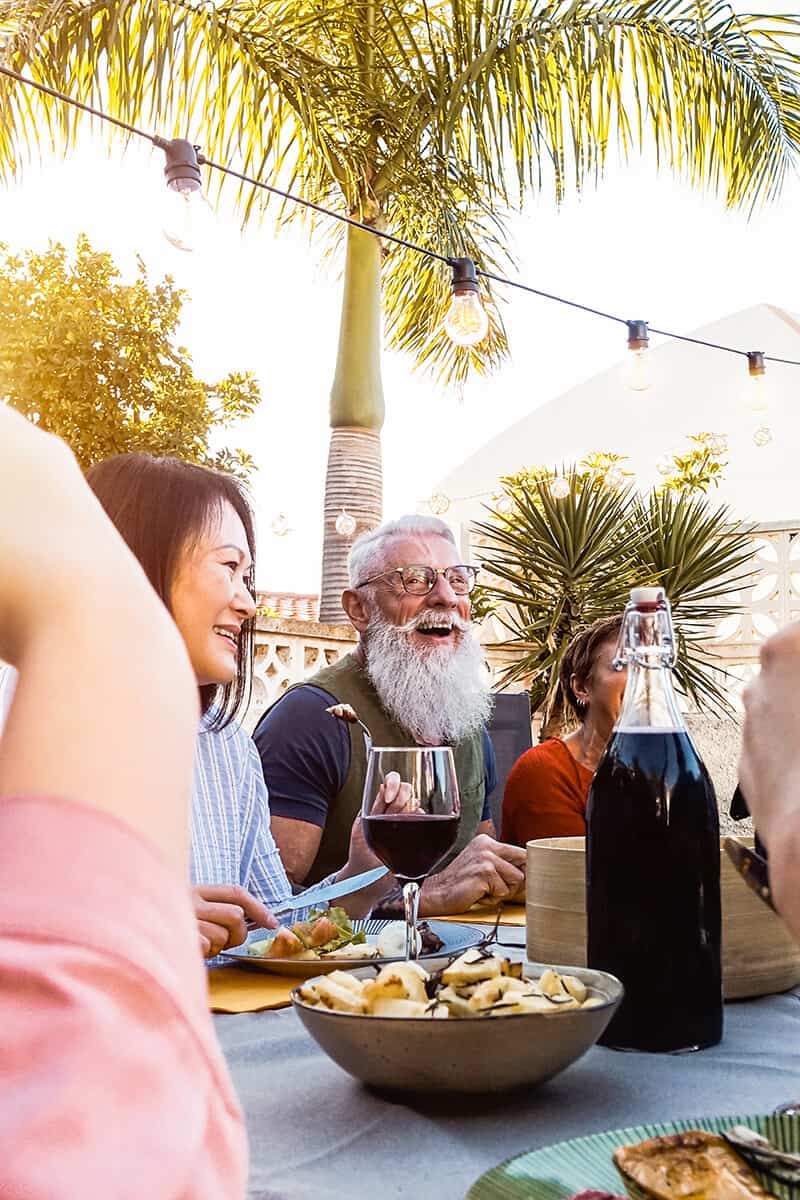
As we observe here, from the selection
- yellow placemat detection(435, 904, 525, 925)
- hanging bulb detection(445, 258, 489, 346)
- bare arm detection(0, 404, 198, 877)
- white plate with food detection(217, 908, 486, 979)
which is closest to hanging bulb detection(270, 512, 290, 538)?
hanging bulb detection(445, 258, 489, 346)

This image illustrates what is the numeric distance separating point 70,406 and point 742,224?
230 inches

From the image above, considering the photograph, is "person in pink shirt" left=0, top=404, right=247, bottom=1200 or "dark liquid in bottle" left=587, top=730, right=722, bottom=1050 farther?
"dark liquid in bottle" left=587, top=730, right=722, bottom=1050

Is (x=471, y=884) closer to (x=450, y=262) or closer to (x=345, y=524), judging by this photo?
(x=450, y=262)

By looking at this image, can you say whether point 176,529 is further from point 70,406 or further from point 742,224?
point 70,406

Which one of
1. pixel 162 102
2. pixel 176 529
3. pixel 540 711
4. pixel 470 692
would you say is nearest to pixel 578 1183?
pixel 176 529

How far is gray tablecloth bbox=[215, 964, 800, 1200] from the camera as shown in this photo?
0.70m

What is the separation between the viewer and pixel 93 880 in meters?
0.27

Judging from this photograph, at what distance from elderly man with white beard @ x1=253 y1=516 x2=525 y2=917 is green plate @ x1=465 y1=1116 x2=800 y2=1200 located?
1.85 m

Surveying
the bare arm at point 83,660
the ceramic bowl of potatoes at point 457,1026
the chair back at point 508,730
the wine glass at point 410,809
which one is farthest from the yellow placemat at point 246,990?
the chair back at point 508,730

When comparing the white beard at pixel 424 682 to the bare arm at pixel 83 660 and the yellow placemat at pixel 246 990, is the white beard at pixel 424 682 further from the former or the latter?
the bare arm at pixel 83 660

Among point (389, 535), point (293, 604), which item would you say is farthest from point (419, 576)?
point (293, 604)

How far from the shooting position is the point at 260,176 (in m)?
7.83

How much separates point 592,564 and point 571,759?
553cm

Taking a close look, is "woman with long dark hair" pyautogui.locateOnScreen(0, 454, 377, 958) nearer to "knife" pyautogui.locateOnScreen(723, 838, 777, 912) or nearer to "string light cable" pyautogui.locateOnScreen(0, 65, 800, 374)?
"knife" pyautogui.locateOnScreen(723, 838, 777, 912)
